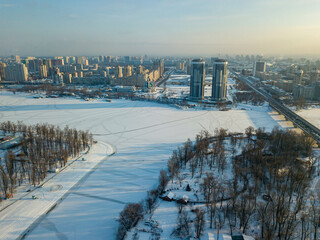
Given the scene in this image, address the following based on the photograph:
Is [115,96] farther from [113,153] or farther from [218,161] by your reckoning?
[218,161]

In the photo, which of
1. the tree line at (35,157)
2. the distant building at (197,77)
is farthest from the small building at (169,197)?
the distant building at (197,77)

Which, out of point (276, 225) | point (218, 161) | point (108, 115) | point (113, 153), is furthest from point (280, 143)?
point (108, 115)

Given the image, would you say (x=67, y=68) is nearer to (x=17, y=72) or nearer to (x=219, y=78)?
(x=17, y=72)

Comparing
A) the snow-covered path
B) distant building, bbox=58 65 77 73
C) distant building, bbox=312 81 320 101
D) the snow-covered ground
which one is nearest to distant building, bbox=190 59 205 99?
the snow-covered ground

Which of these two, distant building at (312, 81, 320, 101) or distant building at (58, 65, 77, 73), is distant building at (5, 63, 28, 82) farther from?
distant building at (312, 81, 320, 101)

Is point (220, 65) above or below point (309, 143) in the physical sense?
above
